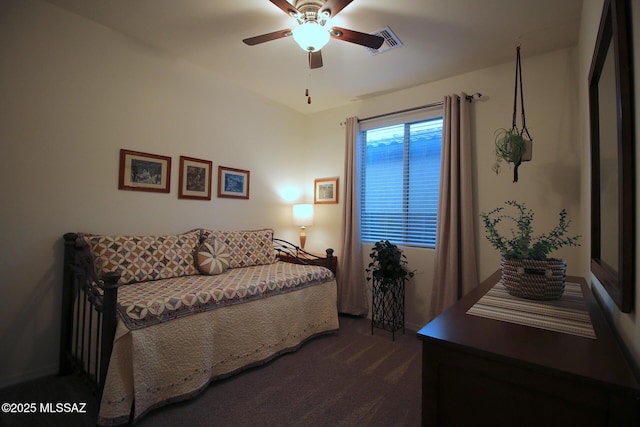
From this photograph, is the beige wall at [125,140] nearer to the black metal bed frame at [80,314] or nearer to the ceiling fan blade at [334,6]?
the black metal bed frame at [80,314]

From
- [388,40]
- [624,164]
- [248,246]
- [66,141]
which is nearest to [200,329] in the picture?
[248,246]

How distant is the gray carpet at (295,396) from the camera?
1.73 m

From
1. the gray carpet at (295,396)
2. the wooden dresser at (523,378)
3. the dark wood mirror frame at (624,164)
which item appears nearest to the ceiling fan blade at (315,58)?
the dark wood mirror frame at (624,164)

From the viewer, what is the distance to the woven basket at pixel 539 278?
1.29 metres

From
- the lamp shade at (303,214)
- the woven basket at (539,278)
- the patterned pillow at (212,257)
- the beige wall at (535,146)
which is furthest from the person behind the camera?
the lamp shade at (303,214)

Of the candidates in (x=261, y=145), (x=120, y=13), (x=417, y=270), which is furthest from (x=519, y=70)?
(x=120, y=13)

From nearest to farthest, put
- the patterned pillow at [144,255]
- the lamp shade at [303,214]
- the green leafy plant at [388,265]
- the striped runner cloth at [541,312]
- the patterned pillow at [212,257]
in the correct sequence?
the striped runner cloth at [541,312] < the patterned pillow at [144,255] < the patterned pillow at [212,257] < the green leafy plant at [388,265] < the lamp shade at [303,214]

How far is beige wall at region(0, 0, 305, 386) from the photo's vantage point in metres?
2.05

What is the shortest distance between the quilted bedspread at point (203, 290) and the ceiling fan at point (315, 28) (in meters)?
1.81

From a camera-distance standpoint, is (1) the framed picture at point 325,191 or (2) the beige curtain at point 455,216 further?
(1) the framed picture at point 325,191

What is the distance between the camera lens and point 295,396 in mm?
1981

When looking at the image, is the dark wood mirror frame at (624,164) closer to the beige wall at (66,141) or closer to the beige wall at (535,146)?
the beige wall at (535,146)

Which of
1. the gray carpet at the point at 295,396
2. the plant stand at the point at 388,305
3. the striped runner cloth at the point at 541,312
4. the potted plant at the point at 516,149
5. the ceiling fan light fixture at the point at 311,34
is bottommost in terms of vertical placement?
the gray carpet at the point at 295,396

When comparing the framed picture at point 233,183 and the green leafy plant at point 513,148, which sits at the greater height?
the green leafy plant at point 513,148
